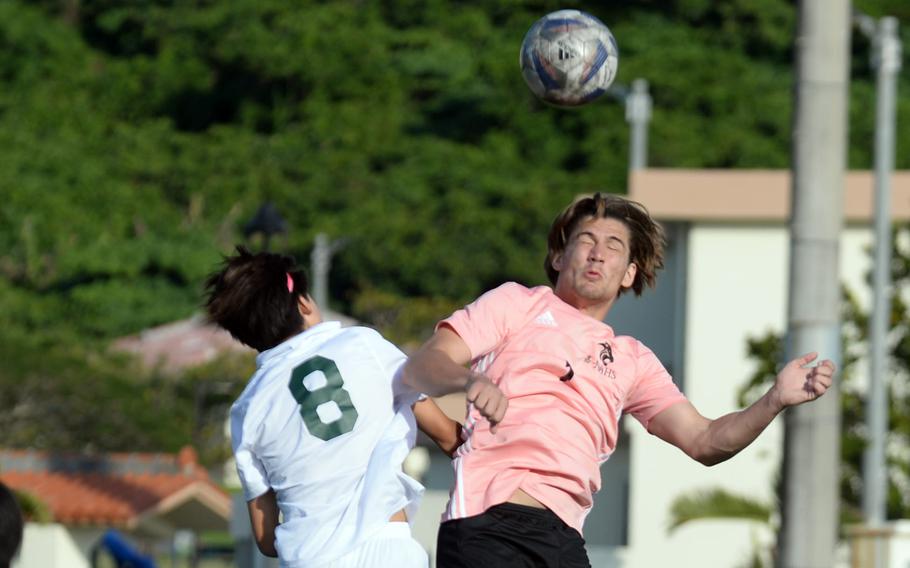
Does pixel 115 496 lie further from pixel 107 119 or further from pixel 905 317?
pixel 107 119

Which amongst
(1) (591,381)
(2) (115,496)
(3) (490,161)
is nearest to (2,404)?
(2) (115,496)

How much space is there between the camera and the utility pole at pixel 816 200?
11.3 meters

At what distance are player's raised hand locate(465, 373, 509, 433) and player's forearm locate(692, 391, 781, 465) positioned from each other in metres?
0.87

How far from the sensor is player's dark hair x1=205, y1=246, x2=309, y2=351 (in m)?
5.29

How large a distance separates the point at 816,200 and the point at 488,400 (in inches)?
279

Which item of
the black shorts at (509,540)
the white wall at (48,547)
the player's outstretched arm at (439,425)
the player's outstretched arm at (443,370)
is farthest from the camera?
the white wall at (48,547)

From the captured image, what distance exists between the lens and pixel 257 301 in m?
5.30

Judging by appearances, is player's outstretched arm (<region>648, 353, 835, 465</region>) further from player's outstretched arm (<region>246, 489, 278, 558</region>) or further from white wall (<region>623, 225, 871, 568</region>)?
white wall (<region>623, 225, 871, 568</region>)

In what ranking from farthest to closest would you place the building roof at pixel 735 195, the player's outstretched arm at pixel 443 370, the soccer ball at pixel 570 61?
the building roof at pixel 735 195
the soccer ball at pixel 570 61
the player's outstretched arm at pixel 443 370

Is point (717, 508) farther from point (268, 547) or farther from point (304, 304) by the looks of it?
point (304, 304)

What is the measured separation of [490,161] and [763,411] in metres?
42.9

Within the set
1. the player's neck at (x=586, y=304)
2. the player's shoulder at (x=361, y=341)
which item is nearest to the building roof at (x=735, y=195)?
the player's neck at (x=586, y=304)

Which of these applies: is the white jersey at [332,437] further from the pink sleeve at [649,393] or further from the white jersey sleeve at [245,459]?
the pink sleeve at [649,393]

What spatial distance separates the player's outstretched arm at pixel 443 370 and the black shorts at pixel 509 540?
35 centimetres
